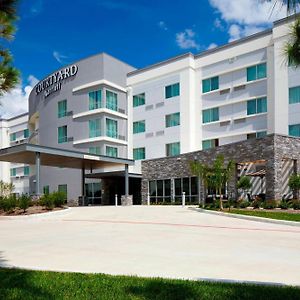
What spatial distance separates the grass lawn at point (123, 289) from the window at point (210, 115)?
34514 millimetres

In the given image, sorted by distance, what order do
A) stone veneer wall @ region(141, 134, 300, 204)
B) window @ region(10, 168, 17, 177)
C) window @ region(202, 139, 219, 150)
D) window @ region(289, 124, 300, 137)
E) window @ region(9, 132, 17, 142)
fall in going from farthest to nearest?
window @ region(9, 132, 17, 142), window @ region(10, 168, 17, 177), window @ region(202, 139, 219, 150), window @ region(289, 124, 300, 137), stone veneer wall @ region(141, 134, 300, 204)

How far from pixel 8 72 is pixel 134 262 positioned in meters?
4.61

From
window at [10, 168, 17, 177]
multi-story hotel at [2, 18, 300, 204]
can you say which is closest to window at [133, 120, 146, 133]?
multi-story hotel at [2, 18, 300, 204]

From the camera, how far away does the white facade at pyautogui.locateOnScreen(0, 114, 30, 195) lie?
6731 centimetres

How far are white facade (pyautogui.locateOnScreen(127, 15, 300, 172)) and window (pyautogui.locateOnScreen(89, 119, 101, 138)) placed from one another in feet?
14.0

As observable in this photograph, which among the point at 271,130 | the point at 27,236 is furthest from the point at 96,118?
the point at 27,236

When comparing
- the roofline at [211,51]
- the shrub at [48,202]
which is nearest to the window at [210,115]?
the roofline at [211,51]

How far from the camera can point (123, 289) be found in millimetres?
5742

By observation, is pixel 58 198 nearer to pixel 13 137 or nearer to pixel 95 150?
pixel 95 150

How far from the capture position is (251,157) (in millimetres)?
28766

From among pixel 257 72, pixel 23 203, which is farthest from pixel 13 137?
pixel 23 203

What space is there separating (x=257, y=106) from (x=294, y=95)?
396 centimetres

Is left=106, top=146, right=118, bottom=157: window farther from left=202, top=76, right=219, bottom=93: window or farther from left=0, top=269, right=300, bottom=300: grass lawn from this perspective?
left=0, top=269, right=300, bottom=300: grass lawn

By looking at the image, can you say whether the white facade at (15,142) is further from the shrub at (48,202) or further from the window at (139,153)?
the shrub at (48,202)
